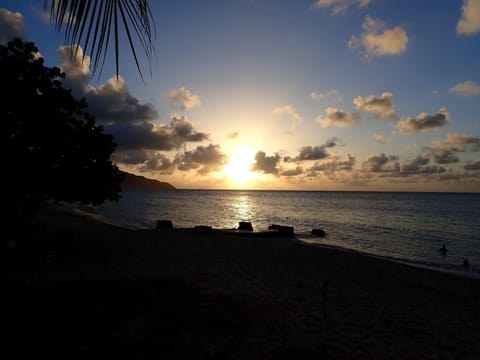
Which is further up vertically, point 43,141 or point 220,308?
point 43,141

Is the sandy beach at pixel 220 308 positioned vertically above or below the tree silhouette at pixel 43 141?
below

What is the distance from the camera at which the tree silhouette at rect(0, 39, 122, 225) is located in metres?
11.5

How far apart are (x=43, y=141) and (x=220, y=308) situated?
9173 millimetres

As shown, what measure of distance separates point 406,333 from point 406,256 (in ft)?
62.2

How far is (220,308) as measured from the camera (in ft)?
29.3

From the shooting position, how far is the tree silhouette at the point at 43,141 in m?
11.5

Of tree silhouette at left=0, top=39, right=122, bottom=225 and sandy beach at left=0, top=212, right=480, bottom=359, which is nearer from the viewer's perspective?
sandy beach at left=0, top=212, right=480, bottom=359

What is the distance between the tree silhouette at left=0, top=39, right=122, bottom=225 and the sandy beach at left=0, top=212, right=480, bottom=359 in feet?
10.4

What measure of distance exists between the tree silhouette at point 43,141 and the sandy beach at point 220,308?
316cm

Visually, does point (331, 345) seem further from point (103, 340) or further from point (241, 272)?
point (241, 272)

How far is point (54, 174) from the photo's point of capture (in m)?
12.6

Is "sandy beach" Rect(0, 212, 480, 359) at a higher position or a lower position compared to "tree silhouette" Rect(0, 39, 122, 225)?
lower

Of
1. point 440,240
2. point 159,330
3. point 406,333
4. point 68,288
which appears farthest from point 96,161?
point 440,240

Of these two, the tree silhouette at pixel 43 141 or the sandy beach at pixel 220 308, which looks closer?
the sandy beach at pixel 220 308
